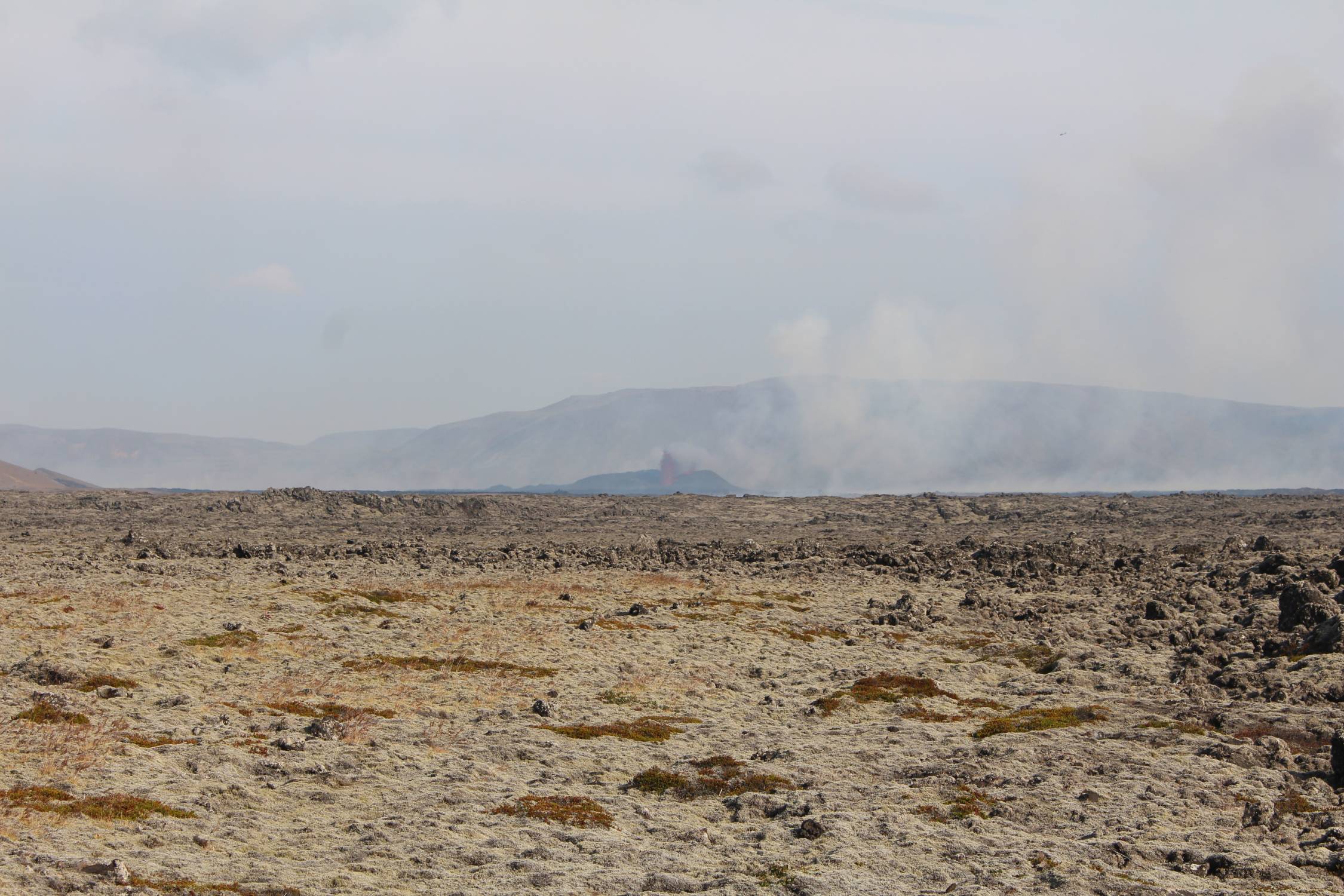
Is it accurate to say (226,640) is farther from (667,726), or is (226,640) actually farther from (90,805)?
(90,805)

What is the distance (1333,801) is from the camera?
19812 mm

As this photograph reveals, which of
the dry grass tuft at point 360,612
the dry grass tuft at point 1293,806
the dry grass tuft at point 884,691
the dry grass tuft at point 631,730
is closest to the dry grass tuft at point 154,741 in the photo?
the dry grass tuft at point 631,730

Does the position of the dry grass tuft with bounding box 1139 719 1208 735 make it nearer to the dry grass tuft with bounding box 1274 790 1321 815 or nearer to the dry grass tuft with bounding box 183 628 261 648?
the dry grass tuft with bounding box 1274 790 1321 815

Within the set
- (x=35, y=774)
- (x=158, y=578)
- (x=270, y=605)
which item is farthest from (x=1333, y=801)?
(x=158, y=578)

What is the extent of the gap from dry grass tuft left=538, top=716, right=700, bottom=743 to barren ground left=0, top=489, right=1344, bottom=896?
0.16 m

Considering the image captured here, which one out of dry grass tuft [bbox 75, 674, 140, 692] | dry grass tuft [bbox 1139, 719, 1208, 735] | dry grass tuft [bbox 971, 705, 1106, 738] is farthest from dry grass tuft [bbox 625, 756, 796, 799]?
dry grass tuft [bbox 75, 674, 140, 692]

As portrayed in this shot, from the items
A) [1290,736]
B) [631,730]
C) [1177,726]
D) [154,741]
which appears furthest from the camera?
[631,730]

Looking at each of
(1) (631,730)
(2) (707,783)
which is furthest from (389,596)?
(2) (707,783)

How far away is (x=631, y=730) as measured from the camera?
86.3 ft

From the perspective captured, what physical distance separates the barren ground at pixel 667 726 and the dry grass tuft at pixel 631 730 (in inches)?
6.4

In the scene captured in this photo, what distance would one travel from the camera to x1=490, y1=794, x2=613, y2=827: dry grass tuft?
1930cm

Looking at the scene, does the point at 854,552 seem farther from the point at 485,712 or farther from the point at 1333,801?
the point at 1333,801

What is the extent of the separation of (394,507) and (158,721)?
76.9m

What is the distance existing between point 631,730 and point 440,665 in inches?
354
